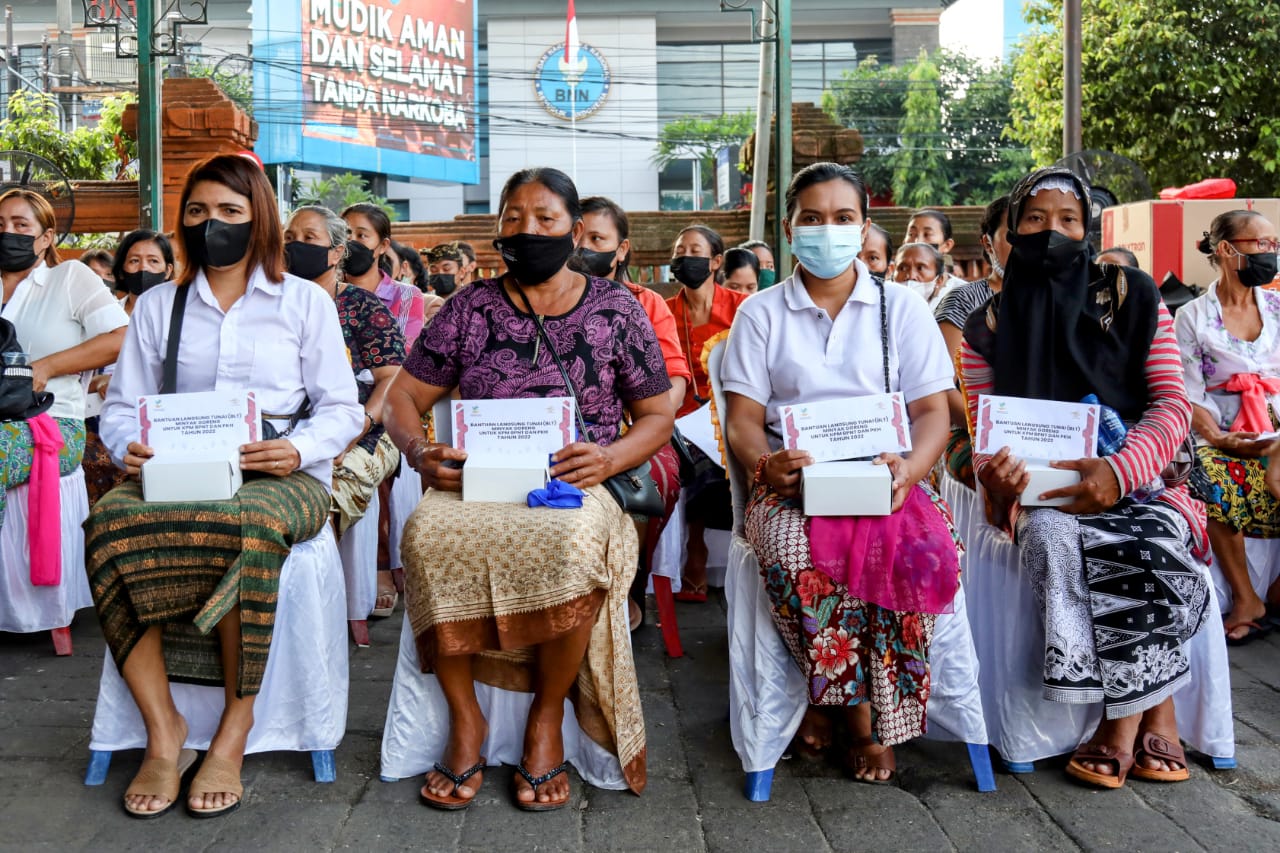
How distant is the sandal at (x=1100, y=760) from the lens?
332 centimetres

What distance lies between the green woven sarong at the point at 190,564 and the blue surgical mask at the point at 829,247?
1.70 m

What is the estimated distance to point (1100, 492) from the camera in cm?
338

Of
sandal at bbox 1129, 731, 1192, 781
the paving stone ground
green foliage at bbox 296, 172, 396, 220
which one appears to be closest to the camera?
the paving stone ground

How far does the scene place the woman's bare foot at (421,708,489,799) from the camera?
3.27 meters

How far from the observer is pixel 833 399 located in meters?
3.40

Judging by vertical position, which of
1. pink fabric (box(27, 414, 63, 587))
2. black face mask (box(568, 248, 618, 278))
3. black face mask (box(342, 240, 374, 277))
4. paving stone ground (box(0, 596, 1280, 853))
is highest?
black face mask (box(342, 240, 374, 277))

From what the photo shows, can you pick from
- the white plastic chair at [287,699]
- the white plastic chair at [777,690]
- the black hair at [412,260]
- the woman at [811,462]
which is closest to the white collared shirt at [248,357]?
the white plastic chair at [287,699]

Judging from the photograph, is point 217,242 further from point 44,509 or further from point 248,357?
point 44,509

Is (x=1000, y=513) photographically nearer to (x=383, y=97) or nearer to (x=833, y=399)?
(x=833, y=399)

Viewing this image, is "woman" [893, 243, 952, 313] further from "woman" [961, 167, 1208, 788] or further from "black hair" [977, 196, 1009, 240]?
"woman" [961, 167, 1208, 788]

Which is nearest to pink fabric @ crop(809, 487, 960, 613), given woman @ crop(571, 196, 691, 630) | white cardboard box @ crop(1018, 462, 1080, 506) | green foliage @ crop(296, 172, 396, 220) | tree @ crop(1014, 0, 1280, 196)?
white cardboard box @ crop(1018, 462, 1080, 506)

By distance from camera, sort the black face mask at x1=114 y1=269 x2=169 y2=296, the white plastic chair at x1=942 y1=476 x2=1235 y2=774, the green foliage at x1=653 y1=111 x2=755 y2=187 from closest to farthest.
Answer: the white plastic chair at x1=942 y1=476 x2=1235 y2=774, the black face mask at x1=114 y1=269 x2=169 y2=296, the green foliage at x1=653 y1=111 x2=755 y2=187

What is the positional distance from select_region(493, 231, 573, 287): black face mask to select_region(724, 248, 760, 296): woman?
3.30 m

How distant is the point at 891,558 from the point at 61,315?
357 centimetres
